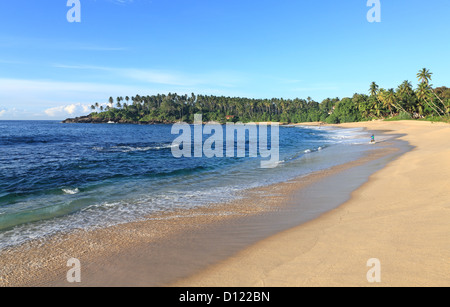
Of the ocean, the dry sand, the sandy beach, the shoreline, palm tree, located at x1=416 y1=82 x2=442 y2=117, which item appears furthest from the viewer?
palm tree, located at x1=416 y1=82 x2=442 y2=117

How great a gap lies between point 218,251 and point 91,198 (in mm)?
8553

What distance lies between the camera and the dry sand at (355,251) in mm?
4906

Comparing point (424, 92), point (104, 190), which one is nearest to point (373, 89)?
point (424, 92)

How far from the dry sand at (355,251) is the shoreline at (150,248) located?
1.67 feet

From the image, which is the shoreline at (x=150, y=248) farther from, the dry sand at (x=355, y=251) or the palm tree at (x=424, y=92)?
the palm tree at (x=424, y=92)

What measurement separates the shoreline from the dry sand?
1.67 feet

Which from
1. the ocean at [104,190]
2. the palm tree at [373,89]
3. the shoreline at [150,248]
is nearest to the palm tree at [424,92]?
the palm tree at [373,89]

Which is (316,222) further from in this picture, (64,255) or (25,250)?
(25,250)

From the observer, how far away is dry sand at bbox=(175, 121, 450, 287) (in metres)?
4.91

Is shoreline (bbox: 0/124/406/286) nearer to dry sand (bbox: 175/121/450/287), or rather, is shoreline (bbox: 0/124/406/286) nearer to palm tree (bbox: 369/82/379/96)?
dry sand (bbox: 175/121/450/287)

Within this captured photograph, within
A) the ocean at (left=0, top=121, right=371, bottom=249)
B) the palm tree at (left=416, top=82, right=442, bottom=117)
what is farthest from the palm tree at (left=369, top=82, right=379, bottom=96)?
the ocean at (left=0, top=121, right=371, bottom=249)
